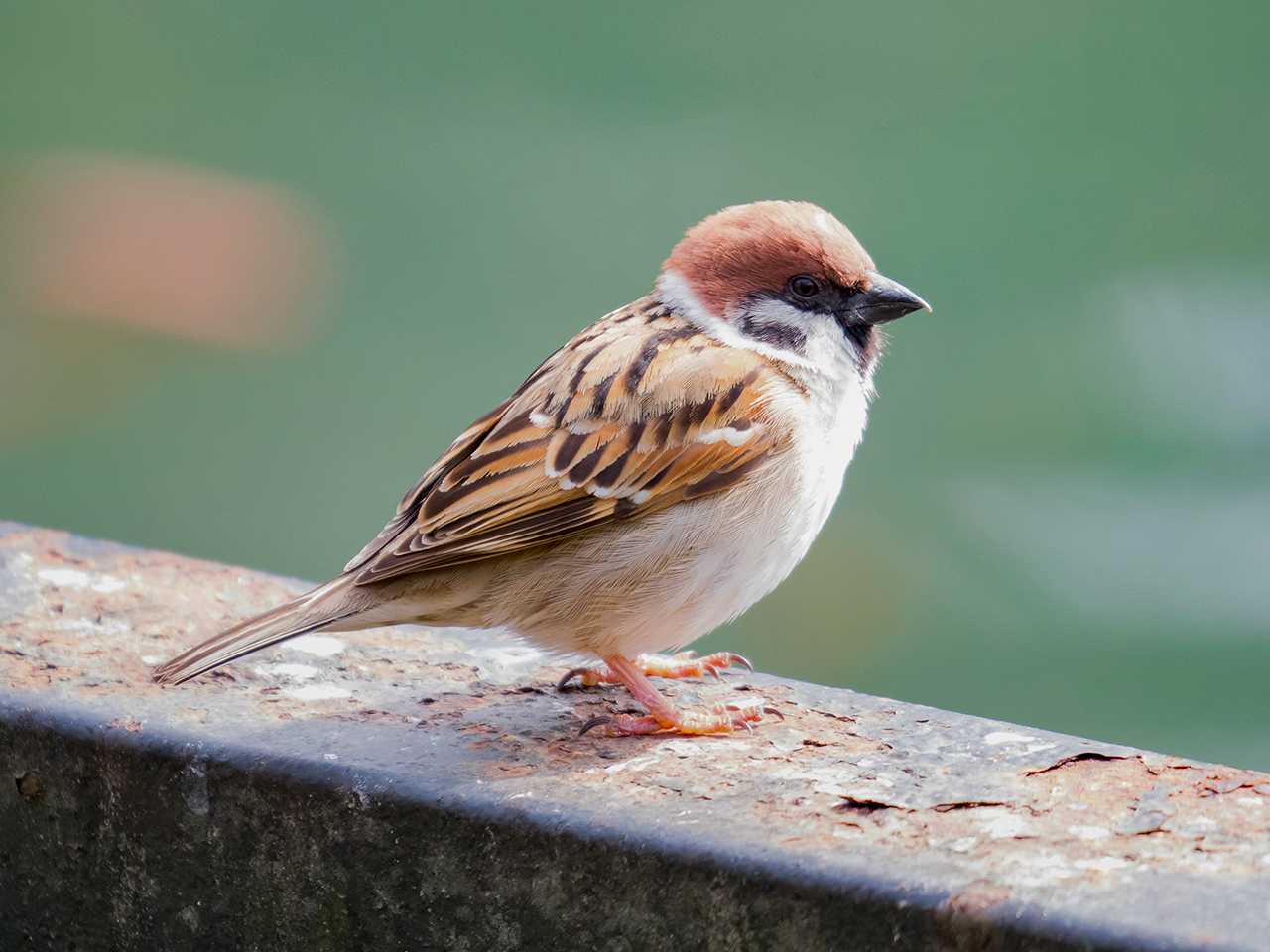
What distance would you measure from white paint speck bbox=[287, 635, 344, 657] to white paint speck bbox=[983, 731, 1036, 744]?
124 cm

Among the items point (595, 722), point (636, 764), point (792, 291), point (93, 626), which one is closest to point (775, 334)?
point (792, 291)

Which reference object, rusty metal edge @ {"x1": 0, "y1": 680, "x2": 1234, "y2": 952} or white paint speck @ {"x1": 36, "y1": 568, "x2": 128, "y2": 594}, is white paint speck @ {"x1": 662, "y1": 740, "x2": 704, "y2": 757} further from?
white paint speck @ {"x1": 36, "y1": 568, "x2": 128, "y2": 594}

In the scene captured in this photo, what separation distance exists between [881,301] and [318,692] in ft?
4.40

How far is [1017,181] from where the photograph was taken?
544 centimetres

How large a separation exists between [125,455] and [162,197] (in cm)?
95

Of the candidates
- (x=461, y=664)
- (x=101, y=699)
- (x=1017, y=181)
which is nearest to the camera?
(x=101, y=699)

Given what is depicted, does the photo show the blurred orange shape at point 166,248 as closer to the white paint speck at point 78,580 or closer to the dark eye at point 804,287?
the white paint speck at point 78,580

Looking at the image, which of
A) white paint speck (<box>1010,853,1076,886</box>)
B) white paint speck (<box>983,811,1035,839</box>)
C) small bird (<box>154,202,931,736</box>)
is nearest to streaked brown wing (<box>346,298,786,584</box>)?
small bird (<box>154,202,931,736</box>)

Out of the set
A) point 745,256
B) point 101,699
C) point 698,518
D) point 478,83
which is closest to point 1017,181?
point 478,83

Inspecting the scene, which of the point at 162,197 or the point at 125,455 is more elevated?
the point at 162,197

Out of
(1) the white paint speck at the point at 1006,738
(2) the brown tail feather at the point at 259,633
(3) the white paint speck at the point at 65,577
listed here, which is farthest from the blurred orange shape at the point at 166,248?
(1) the white paint speck at the point at 1006,738

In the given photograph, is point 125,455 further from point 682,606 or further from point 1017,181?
point 682,606

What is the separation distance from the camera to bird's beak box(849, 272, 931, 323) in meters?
3.44

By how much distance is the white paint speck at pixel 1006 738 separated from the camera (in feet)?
9.36
